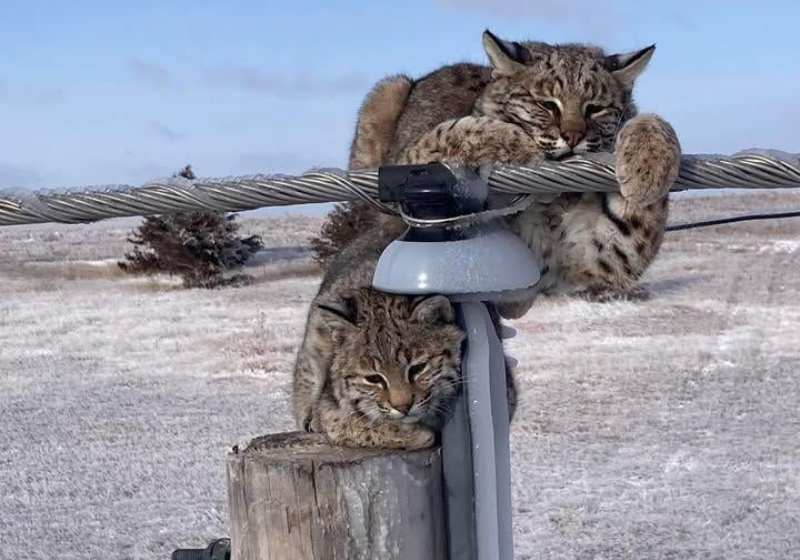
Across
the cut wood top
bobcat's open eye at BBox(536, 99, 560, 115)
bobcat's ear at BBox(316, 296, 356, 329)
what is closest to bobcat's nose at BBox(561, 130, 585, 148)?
bobcat's open eye at BBox(536, 99, 560, 115)

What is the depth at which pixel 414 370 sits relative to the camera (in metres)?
3.53

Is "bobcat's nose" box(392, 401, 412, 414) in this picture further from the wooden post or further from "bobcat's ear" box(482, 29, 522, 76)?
"bobcat's ear" box(482, 29, 522, 76)

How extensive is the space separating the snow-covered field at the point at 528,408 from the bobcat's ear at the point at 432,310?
1481mm

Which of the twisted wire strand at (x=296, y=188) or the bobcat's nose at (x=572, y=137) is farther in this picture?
the bobcat's nose at (x=572, y=137)

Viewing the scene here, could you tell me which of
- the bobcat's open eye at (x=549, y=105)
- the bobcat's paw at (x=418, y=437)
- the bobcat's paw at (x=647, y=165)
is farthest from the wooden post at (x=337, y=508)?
the bobcat's open eye at (x=549, y=105)

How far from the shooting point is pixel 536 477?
11.0 metres

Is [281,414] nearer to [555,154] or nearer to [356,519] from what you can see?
[555,154]

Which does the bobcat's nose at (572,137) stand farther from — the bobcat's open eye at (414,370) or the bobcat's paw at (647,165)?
the bobcat's open eye at (414,370)

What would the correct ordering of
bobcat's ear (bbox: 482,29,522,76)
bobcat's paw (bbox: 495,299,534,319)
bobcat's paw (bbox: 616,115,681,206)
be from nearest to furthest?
bobcat's paw (bbox: 616,115,681,206) < bobcat's paw (bbox: 495,299,534,319) < bobcat's ear (bbox: 482,29,522,76)

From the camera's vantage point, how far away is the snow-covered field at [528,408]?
9.74 m

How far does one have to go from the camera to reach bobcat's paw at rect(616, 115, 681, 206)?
3.31 m

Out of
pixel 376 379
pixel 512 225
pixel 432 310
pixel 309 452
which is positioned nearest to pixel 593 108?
pixel 512 225

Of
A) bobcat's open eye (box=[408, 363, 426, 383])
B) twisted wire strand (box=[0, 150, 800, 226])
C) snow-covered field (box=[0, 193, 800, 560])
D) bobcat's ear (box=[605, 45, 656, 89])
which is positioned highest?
bobcat's ear (box=[605, 45, 656, 89])

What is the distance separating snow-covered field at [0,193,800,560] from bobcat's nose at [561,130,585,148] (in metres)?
1.19
